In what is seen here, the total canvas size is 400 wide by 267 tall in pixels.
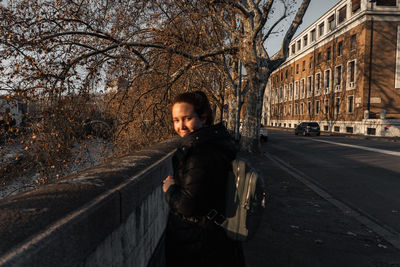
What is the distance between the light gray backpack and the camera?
1590 mm

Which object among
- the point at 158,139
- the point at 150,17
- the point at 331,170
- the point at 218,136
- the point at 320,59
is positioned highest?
the point at 320,59

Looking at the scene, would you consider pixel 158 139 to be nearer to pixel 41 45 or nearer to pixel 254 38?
pixel 41 45

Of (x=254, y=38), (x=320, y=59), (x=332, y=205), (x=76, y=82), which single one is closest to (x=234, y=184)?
(x=332, y=205)

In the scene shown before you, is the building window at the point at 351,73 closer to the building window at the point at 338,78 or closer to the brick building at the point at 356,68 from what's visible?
the brick building at the point at 356,68

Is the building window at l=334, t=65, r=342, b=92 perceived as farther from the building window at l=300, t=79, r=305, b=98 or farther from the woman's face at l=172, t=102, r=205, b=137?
the woman's face at l=172, t=102, r=205, b=137

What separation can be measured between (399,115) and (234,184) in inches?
1523

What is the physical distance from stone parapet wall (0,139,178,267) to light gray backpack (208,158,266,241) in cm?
65

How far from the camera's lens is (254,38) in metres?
12.0

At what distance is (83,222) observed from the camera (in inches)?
51.6

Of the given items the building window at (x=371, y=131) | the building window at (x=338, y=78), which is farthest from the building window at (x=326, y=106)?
the building window at (x=371, y=131)

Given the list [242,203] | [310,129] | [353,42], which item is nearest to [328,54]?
[353,42]

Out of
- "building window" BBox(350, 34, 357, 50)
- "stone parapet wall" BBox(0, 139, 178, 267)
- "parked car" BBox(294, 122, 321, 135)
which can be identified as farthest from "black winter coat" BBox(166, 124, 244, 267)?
"building window" BBox(350, 34, 357, 50)

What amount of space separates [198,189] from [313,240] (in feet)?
10.7

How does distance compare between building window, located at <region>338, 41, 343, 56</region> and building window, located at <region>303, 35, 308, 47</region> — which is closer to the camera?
building window, located at <region>338, 41, 343, 56</region>
